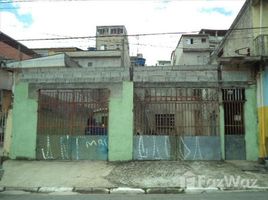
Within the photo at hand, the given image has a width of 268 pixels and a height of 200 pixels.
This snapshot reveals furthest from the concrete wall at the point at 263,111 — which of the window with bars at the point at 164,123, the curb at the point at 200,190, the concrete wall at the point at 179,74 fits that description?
the curb at the point at 200,190

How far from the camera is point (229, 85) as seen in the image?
15906mm

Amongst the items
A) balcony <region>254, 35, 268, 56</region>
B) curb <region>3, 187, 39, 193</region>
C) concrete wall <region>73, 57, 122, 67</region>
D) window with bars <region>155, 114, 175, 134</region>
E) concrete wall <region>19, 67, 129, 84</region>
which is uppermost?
concrete wall <region>73, 57, 122, 67</region>

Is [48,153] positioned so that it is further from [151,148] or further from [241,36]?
[241,36]

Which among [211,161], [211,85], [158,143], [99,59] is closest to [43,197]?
[158,143]

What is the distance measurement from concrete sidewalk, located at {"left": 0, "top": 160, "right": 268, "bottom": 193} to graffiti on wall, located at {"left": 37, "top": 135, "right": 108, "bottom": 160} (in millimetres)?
460

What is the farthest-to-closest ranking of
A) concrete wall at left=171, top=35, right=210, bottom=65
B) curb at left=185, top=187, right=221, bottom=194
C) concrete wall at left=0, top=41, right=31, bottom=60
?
concrete wall at left=171, top=35, right=210, bottom=65 → concrete wall at left=0, top=41, right=31, bottom=60 → curb at left=185, top=187, right=221, bottom=194

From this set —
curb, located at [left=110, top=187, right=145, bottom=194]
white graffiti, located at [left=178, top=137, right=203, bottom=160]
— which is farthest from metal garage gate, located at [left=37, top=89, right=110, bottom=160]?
curb, located at [left=110, top=187, right=145, bottom=194]

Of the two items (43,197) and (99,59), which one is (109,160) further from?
(99,59)

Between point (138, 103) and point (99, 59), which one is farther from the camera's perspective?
point (99, 59)

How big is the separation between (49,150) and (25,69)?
12.8 ft

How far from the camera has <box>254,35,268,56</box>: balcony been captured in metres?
15.6

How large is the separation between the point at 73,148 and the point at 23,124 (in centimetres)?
254

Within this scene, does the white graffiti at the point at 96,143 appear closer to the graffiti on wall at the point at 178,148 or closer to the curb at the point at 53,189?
the graffiti on wall at the point at 178,148

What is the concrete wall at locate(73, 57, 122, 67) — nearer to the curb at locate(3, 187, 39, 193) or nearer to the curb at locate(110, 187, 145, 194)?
the curb at locate(3, 187, 39, 193)
